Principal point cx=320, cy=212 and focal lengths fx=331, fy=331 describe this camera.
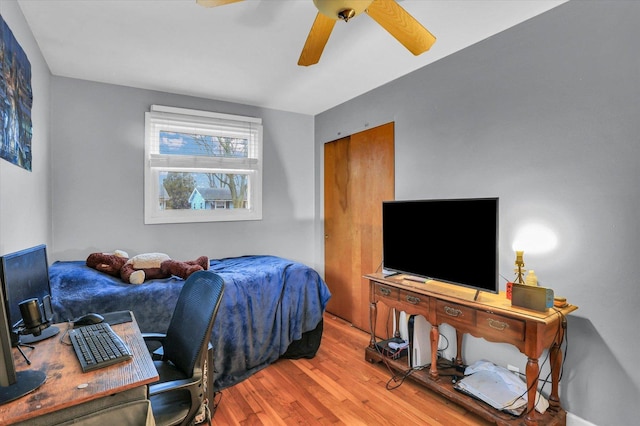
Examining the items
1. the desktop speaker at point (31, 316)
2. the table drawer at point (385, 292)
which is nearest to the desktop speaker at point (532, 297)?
the table drawer at point (385, 292)

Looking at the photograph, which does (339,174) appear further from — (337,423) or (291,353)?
(337,423)

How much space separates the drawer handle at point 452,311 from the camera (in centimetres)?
213

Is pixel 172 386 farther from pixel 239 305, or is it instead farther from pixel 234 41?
pixel 234 41

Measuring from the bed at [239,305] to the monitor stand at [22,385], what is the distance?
3.71 feet

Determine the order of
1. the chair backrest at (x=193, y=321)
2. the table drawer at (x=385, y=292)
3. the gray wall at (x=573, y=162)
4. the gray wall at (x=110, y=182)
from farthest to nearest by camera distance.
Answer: the gray wall at (x=110, y=182) < the table drawer at (x=385, y=292) < the gray wall at (x=573, y=162) < the chair backrest at (x=193, y=321)

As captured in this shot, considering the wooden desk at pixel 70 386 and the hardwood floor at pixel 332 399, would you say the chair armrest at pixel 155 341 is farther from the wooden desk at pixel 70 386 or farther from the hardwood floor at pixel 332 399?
the hardwood floor at pixel 332 399

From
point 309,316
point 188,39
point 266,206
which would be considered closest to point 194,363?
point 309,316

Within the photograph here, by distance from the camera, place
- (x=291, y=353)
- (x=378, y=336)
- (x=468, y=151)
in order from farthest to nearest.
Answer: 1. (x=378, y=336)
2. (x=291, y=353)
3. (x=468, y=151)

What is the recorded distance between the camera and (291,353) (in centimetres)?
292

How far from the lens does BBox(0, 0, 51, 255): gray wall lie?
1775 mm

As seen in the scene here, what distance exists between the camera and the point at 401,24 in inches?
65.2

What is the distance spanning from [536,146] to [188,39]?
2469mm

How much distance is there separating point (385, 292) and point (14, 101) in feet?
8.74

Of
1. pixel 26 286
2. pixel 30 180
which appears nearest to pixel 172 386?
pixel 26 286
